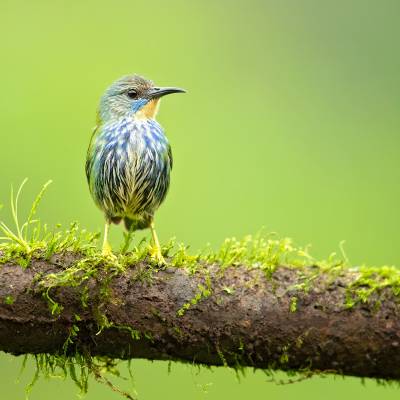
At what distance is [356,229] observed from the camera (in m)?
8.84

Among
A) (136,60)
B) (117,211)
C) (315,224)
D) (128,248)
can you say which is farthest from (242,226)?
(128,248)

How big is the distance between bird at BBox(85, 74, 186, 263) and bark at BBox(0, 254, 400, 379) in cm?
127

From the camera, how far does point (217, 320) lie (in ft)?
12.3

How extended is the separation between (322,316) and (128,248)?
1.00m

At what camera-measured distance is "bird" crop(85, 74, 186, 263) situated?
17.0ft

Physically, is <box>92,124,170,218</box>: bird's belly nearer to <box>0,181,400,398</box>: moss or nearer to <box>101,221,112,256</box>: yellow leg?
<box>101,221,112,256</box>: yellow leg

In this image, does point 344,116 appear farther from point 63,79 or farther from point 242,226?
point 63,79

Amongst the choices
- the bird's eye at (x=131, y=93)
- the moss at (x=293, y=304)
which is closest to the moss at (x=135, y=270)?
the moss at (x=293, y=304)

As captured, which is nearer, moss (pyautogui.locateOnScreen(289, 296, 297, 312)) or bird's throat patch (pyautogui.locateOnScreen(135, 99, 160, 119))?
moss (pyautogui.locateOnScreen(289, 296, 297, 312))

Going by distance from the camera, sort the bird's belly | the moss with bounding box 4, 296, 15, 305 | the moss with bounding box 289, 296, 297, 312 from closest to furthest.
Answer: the moss with bounding box 4, 296, 15, 305 < the moss with bounding box 289, 296, 297, 312 < the bird's belly

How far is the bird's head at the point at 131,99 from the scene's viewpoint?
5555mm

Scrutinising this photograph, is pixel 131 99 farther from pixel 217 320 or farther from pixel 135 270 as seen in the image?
pixel 217 320

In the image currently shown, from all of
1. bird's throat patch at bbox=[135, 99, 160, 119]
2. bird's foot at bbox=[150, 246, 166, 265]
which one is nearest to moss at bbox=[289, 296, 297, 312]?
bird's foot at bbox=[150, 246, 166, 265]

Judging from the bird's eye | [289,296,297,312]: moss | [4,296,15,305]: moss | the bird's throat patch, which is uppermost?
the bird's eye
